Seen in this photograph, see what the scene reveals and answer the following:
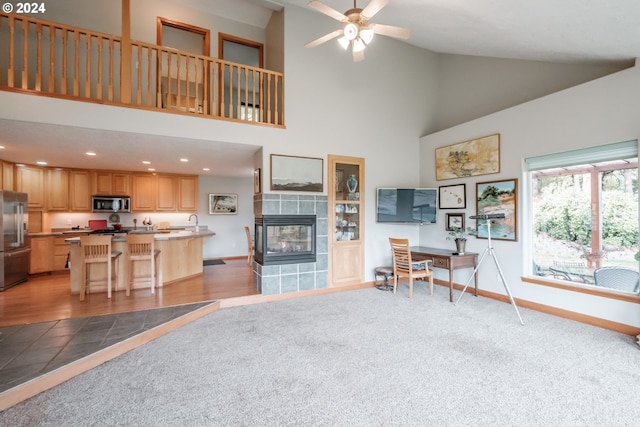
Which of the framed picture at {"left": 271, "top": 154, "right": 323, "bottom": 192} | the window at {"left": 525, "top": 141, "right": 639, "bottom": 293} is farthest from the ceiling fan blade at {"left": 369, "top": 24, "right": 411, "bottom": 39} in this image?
the window at {"left": 525, "top": 141, "right": 639, "bottom": 293}

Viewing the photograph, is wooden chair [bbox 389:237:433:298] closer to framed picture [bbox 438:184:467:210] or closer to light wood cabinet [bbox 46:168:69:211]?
framed picture [bbox 438:184:467:210]

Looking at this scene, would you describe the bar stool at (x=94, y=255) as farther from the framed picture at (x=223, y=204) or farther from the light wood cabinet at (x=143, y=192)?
the framed picture at (x=223, y=204)

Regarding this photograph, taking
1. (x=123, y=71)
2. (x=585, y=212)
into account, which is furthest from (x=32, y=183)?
(x=585, y=212)

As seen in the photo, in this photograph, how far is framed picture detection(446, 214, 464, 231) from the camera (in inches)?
197

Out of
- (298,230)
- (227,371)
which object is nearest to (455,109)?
(298,230)

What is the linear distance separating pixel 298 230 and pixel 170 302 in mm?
2084

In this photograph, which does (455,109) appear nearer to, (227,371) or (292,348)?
(292,348)

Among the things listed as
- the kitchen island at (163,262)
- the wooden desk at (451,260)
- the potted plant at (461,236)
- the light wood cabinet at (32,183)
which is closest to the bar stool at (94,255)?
the kitchen island at (163,262)

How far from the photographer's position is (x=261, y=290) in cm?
441

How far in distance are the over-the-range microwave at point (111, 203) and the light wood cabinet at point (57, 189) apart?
498 millimetres

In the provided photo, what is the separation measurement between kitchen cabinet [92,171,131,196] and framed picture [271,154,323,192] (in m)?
4.32

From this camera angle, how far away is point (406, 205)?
5.25m

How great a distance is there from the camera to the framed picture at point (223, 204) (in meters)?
7.62

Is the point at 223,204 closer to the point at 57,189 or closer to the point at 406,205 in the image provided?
the point at 57,189
